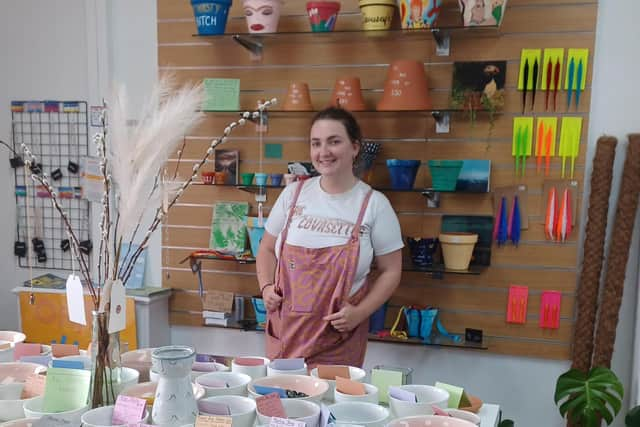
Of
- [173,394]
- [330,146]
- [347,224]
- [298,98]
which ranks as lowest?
[173,394]

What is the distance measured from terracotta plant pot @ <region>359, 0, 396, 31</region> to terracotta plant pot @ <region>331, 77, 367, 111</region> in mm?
264

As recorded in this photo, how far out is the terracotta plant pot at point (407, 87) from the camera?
2678mm

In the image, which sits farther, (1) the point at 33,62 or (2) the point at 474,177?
(1) the point at 33,62

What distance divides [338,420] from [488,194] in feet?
A: 5.93

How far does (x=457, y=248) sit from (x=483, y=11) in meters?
1.10

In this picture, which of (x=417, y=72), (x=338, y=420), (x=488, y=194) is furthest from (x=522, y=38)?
(x=338, y=420)

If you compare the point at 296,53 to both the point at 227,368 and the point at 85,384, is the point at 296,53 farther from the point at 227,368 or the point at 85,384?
the point at 85,384

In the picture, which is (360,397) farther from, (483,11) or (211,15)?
(211,15)

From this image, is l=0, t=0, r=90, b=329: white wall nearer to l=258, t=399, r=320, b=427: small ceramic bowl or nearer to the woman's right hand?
the woman's right hand

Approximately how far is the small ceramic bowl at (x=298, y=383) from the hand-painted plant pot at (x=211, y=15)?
2000 mm

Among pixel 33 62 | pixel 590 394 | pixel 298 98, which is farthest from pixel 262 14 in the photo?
pixel 590 394

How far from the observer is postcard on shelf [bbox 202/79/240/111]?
119 inches

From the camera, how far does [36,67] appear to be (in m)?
3.45

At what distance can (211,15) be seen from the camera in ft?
9.28
